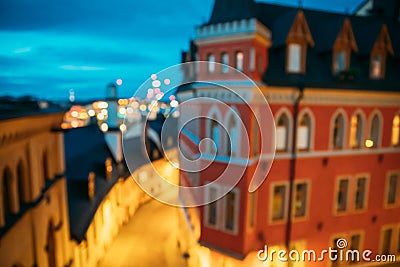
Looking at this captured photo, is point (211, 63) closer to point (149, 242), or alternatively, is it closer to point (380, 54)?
point (380, 54)

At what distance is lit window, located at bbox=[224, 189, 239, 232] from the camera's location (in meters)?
11.3

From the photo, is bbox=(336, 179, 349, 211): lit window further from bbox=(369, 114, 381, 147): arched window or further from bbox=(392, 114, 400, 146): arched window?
bbox=(392, 114, 400, 146): arched window

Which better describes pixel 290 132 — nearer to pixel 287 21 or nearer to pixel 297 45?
pixel 297 45

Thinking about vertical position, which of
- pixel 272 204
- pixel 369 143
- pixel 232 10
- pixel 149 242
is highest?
pixel 232 10

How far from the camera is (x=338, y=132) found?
492 inches

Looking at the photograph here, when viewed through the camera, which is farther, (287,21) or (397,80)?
(397,80)

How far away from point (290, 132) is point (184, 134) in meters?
5.20

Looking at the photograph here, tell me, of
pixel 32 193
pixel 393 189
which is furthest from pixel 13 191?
pixel 393 189

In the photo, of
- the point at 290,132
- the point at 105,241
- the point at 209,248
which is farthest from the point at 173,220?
the point at 290,132

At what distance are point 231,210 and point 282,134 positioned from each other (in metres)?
3.81

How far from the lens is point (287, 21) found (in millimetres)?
11797

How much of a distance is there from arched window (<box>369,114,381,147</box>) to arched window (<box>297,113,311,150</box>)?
335cm

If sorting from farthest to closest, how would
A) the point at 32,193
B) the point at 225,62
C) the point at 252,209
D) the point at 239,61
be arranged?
the point at 252,209 → the point at 225,62 → the point at 239,61 → the point at 32,193

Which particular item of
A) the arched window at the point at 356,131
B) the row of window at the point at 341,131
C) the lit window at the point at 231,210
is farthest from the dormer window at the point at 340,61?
the lit window at the point at 231,210
